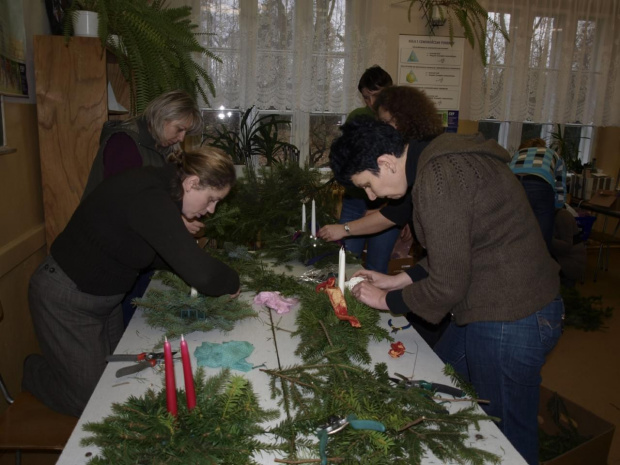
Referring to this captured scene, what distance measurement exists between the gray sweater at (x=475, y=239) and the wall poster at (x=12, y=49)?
222cm

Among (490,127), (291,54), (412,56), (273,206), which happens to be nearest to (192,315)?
(273,206)

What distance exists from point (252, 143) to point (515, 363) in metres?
3.93

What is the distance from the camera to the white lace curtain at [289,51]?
5078 mm

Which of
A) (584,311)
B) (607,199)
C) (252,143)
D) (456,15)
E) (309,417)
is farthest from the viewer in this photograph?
(607,199)

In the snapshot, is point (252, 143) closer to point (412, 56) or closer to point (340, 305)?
point (412, 56)

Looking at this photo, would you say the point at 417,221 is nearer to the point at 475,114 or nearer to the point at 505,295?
the point at 505,295

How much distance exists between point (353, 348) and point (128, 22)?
2.29 meters

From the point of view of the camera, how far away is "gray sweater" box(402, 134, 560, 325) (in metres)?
1.44

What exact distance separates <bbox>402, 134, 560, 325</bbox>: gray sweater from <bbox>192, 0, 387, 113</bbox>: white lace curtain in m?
3.96

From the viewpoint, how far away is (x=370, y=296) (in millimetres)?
1820

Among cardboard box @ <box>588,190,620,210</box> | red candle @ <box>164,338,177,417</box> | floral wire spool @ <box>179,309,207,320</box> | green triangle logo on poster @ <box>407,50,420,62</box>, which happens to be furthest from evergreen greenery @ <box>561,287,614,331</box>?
red candle @ <box>164,338,177,417</box>

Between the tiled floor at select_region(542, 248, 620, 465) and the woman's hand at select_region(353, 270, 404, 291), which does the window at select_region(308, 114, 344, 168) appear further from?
the woman's hand at select_region(353, 270, 404, 291)

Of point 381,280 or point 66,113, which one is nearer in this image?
point 381,280

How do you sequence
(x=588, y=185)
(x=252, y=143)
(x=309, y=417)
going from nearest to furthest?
(x=309, y=417) < (x=252, y=143) < (x=588, y=185)
